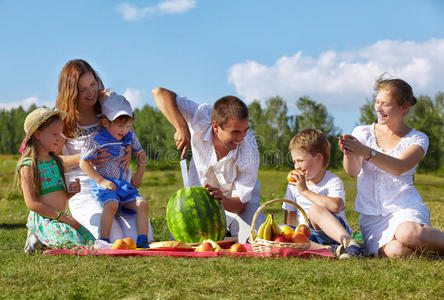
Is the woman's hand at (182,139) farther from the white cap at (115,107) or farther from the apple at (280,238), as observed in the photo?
the apple at (280,238)

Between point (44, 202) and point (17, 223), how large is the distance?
4798 millimetres

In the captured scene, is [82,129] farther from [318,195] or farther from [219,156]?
[318,195]

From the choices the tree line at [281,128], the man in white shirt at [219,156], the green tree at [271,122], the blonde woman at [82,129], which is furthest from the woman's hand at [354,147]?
the green tree at [271,122]

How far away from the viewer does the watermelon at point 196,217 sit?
Answer: 5.73 m

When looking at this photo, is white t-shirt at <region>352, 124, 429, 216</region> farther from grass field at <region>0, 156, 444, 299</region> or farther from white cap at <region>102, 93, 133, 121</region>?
white cap at <region>102, 93, 133, 121</region>

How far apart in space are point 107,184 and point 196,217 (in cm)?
122

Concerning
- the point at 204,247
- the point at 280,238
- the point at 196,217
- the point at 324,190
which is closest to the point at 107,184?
the point at 196,217

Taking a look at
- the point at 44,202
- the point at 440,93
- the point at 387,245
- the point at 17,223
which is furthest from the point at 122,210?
the point at 440,93

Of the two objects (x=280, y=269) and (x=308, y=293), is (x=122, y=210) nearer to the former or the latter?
(x=280, y=269)

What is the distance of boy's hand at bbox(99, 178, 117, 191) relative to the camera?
235 inches

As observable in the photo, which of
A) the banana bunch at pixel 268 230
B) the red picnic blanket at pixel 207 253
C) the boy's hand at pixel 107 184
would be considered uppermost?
the boy's hand at pixel 107 184

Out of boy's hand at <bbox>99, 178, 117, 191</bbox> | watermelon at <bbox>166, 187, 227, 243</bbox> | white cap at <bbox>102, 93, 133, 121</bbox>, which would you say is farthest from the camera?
white cap at <bbox>102, 93, 133, 121</bbox>

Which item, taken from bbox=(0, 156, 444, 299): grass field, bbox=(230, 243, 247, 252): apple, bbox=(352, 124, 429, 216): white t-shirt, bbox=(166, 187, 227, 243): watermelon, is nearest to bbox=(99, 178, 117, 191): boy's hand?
bbox=(166, 187, 227, 243): watermelon

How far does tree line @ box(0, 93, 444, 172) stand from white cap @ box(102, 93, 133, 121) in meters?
23.1
